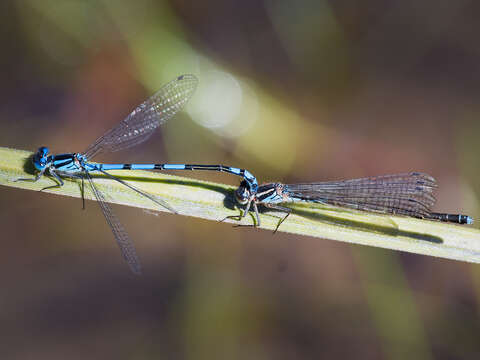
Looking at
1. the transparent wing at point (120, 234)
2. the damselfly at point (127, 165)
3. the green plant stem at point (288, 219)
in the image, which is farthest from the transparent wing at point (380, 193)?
the transparent wing at point (120, 234)

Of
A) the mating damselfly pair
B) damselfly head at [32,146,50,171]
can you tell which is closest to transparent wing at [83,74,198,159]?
the mating damselfly pair

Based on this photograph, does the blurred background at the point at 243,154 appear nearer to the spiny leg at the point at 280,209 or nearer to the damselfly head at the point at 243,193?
the spiny leg at the point at 280,209

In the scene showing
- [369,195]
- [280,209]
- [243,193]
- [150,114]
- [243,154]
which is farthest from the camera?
[243,154]

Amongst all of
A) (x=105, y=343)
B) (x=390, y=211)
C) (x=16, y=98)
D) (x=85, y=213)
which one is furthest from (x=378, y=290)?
(x=16, y=98)

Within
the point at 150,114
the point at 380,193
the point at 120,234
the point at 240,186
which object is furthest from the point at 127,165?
the point at 380,193

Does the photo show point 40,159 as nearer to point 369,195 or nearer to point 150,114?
point 150,114

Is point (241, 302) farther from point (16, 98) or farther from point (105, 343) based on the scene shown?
point (16, 98)

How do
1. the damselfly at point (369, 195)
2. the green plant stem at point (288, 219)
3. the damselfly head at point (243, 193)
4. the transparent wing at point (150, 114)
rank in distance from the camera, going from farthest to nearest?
the transparent wing at point (150, 114)
the damselfly at point (369, 195)
the damselfly head at point (243, 193)
the green plant stem at point (288, 219)

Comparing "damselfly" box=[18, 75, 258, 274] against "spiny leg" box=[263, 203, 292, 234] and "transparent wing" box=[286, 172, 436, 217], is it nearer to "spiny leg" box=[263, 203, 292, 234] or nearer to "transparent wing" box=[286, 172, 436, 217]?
"spiny leg" box=[263, 203, 292, 234]
